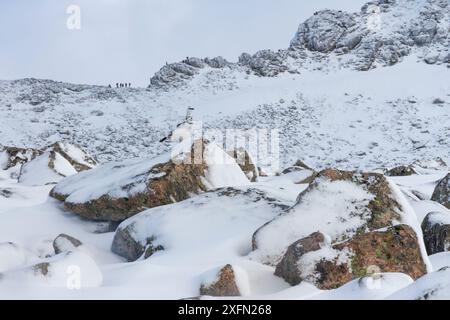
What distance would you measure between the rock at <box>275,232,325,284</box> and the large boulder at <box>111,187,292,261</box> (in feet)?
3.49

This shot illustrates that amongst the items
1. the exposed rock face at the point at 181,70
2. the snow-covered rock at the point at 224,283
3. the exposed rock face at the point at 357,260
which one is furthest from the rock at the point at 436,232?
the exposed rock face at the point at 181,70

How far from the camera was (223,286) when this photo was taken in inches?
196

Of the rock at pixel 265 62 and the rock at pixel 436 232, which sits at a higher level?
the rock at pixel 265 62

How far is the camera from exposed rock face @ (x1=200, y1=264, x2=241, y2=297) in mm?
4957

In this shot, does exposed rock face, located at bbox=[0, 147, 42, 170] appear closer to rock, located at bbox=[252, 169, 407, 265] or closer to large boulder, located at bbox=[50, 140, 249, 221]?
large boulder, located at bbox=[50, 140, 249, 221]

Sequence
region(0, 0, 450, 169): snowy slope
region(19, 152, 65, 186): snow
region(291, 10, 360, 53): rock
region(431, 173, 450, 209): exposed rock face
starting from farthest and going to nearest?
region(291, 10, 360, 53): rock
region(0, 0, 450, 169): snowy slope
region(19, 152, 65, 186): snow
region(431, 173, 450, 209): exposed rock face

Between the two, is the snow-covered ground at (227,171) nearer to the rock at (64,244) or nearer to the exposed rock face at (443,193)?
the rock at (64,244)

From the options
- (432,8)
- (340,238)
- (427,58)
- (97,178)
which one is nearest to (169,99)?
(427,58)

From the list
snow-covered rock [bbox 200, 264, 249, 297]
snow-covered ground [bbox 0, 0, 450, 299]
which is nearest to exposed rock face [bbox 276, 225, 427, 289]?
snow-covered ground [bbox 0, 0, 450, 299]

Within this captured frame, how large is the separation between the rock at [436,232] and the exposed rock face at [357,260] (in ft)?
5.69

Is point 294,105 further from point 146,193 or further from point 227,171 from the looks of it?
point 146,193

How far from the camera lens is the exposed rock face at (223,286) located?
4.96m

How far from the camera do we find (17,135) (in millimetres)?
33344

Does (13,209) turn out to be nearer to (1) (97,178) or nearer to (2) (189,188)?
(1) (97,178)
